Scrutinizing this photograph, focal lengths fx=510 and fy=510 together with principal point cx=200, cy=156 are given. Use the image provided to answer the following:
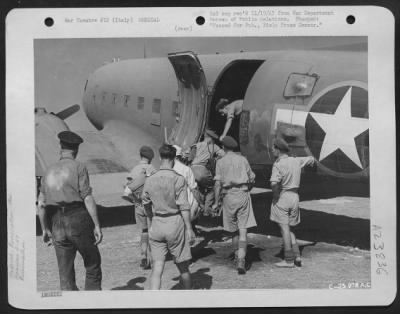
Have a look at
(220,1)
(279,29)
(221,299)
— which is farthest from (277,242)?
(220,1)

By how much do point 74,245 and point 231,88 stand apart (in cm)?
274

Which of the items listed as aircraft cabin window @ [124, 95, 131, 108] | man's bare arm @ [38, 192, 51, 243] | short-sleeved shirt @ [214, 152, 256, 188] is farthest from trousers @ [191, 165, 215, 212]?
aircraft cabin window @ [124, 95, 131, 108]

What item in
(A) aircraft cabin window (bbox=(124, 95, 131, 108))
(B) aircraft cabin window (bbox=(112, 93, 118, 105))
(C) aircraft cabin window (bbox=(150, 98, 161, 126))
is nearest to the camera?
(C) aircraft cabin window (bbox=(150, 98, 161, 126))

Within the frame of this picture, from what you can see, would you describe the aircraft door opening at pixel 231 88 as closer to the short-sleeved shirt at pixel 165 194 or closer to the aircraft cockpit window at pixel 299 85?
the aircraft cockpit window at pixel 299 85

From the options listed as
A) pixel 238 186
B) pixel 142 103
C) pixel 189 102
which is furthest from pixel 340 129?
pixel 142 103

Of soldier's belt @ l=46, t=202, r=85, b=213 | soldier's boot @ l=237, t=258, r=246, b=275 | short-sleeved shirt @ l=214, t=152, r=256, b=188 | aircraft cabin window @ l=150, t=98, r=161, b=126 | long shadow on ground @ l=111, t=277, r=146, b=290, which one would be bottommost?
long shadow on ground @ l=111, t=277, r=146, b=290

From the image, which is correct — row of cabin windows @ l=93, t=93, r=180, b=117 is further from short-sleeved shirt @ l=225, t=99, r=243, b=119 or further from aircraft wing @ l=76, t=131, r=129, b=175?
aircraft wing @ l=76, t=131, r=129, b=175

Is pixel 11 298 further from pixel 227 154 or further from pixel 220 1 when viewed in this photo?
pixel 220 1

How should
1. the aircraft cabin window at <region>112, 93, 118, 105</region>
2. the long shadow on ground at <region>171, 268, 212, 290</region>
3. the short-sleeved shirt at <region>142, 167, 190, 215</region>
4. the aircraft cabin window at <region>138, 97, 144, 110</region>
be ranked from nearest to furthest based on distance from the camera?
the short-sleeved shirt at <region>142, 167, 190, 215</region> < the long shadow on ground at <region>171, 268, 212, 290</region> < the aircraft cabin window at <region>138, 97, 144, 110</region> < the aircraft cabin window at <region>112, 93, 118, 105</region>

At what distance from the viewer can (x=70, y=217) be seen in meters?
4.47

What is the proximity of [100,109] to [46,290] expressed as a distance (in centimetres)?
279

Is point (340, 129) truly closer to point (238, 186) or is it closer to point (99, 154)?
point (238, 186)

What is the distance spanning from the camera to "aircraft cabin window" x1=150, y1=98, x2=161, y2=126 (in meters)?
6.00

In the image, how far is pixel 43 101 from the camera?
15.3 feet
